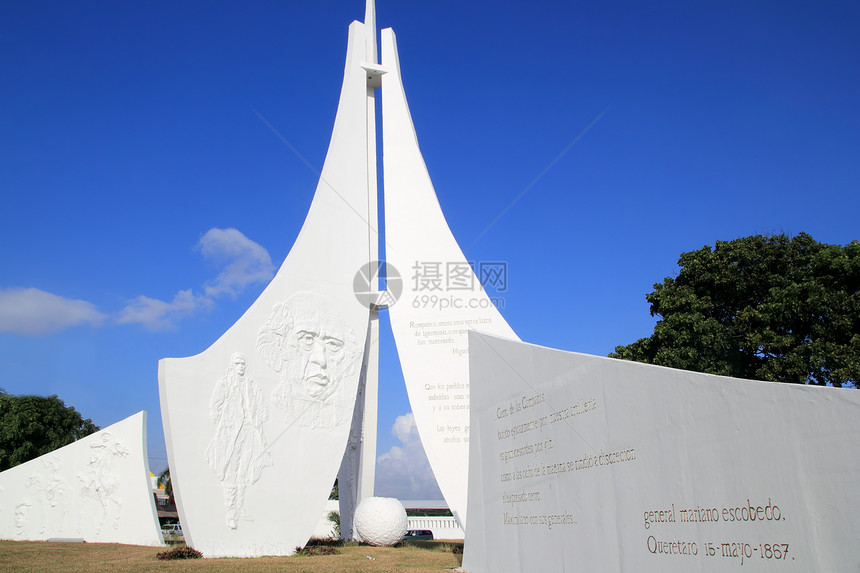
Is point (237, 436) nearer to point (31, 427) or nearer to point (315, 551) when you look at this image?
point (315, 551)

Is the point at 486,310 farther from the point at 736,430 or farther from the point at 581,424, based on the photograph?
the point at 736,430

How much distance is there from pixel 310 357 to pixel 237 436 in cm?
182

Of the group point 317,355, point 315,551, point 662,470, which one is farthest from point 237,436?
point 662,470

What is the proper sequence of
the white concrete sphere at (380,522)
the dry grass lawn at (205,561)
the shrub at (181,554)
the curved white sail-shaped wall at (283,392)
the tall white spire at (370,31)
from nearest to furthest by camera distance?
the dry grass lawn at (205,561) → the shrub at (181,554) → the curved white sail-shaped wall at (283,392) → the white concrete sphere at (380,522) → the tall white spire at (370,31)

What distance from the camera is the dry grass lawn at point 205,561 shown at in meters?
6.85

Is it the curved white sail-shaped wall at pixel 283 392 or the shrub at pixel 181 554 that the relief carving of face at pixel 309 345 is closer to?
the curved white sail-shaped wall at pixel 283 392

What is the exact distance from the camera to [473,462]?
22.3ft

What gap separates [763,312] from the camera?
1116cm

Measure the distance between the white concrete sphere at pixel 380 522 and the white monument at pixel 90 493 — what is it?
3.28 metres

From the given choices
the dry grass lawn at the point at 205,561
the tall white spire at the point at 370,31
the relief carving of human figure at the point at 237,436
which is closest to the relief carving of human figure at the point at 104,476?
the dry grass lawn at the point at 205,561

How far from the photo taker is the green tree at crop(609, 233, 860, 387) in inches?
402

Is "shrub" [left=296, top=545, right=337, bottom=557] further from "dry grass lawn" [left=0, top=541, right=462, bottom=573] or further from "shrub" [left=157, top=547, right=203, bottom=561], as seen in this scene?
"shrub" [left=157, top=547, right=203, bottom=561]

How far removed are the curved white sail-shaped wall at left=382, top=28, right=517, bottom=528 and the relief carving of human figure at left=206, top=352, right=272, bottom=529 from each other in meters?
2.81

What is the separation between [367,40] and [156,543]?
10.2 metres
